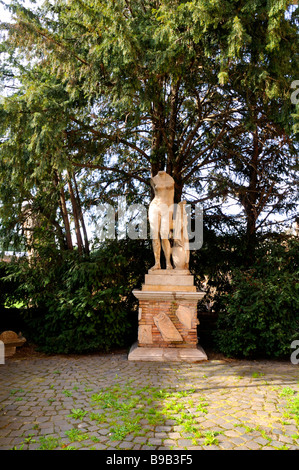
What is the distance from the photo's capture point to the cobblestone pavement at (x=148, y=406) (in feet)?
8.99

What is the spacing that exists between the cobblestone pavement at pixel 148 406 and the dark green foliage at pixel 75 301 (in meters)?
0.76

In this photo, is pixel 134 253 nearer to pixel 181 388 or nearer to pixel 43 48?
pixel 181 388

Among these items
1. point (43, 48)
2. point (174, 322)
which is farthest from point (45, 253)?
point (43, 48)

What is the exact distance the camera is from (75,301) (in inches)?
239

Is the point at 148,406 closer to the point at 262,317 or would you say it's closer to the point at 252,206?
the point at 262,317

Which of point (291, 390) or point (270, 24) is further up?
point (270, 24)

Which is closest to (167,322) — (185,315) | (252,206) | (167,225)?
(185,315)

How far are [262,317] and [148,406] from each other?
115 inches

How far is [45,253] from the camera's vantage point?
673 cm

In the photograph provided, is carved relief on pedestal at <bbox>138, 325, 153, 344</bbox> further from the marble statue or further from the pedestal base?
the marble statue

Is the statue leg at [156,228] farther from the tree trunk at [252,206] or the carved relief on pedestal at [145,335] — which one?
the tree trunk at [252,206]

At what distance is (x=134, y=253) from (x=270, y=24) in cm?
504

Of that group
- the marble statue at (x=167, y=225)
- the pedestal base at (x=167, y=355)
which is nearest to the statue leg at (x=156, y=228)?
the marble statue at (x=167, y=225)

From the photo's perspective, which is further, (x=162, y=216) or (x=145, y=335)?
(x=162, y=216)
